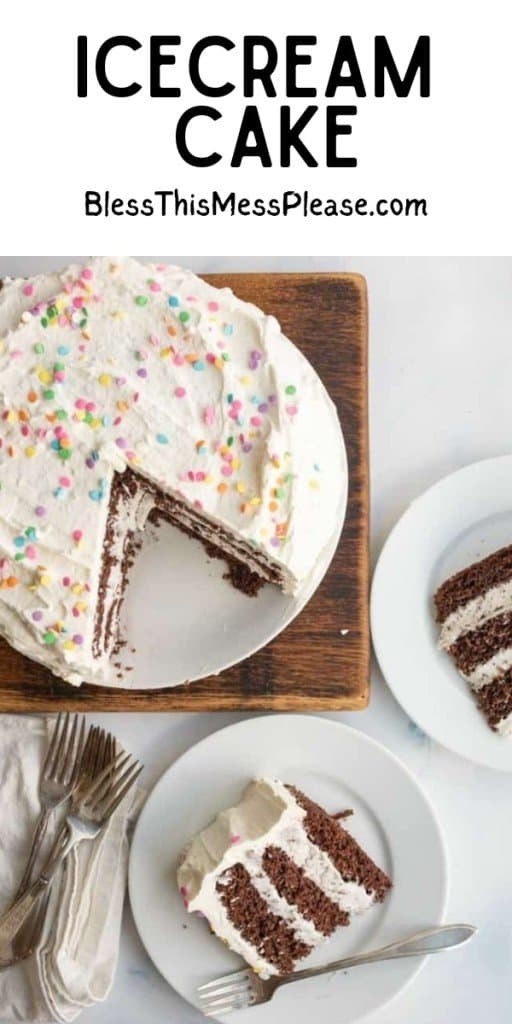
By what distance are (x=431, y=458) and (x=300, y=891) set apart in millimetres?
1224

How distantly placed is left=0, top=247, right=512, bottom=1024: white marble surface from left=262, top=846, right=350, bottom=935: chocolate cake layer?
259 mm

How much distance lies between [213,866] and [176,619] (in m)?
0.63

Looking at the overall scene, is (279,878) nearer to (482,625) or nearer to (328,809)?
(328,809)

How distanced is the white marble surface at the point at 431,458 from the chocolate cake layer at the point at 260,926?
0.32 meters

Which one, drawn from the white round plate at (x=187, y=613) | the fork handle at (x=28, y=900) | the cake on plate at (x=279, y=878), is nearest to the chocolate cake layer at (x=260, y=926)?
the cake on plate at (x=279, y=878)

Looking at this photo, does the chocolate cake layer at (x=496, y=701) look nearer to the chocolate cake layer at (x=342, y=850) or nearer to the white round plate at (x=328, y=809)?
the white round plate at (x=328, y=809)

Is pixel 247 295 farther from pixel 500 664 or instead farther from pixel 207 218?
pixel 500 664

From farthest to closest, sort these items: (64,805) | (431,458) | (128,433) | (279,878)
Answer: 1. (431,458)
2. (64,805)
3. (279,878)
4. (128,433)

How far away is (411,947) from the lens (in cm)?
302

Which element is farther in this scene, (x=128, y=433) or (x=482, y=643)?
(x=482, y=643)

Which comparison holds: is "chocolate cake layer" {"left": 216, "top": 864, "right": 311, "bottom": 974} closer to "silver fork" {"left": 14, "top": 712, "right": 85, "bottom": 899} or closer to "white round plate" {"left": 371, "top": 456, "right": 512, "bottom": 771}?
"silver fork" {"left": 14, "top": 712, "right": 85, "bottom": 899}

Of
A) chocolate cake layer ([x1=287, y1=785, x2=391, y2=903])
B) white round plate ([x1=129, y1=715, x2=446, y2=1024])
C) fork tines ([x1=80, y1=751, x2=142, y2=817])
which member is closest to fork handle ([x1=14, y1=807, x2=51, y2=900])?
fork tines ([x1=80, y1=751, x2=142, y2=817])

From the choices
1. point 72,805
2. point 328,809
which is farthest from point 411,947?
point 72,805

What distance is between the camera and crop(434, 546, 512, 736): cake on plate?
3107mm
